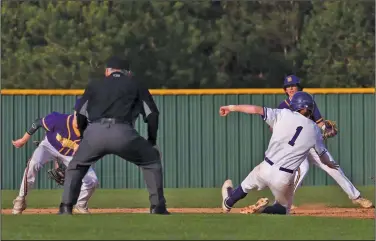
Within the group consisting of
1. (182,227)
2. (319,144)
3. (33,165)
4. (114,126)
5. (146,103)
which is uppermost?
(146,103)

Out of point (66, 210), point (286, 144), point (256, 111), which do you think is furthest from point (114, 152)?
point (286, 144)

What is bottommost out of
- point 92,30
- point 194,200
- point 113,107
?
point 194,200

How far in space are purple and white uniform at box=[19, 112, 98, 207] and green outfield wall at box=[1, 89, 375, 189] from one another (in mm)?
7064

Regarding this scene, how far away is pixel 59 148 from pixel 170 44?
2742 cm

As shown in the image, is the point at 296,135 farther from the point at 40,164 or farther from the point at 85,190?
the point at 40,164

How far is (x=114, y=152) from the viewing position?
13.8m

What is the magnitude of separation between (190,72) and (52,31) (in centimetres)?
492

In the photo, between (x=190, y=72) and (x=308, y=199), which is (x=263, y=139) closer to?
(x=308, y=199)

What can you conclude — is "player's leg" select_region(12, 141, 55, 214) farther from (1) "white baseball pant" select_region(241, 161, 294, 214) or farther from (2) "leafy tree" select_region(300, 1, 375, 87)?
(2) "leafy tree" select_region(300, 1, 375, 87)

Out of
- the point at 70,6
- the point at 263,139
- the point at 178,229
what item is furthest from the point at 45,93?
the point at 70,6

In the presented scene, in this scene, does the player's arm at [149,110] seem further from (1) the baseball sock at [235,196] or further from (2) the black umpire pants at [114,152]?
(1) the baseball sock at [235,196]

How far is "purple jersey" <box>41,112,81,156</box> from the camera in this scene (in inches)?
684

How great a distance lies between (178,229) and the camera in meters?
12.6

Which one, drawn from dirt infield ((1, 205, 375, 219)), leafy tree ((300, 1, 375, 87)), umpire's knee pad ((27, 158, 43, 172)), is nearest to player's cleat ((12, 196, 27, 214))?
umpire's knee pad ((27, 158, 43, 172))
